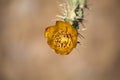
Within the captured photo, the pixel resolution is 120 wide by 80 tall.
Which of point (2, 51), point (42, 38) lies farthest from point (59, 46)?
point (2, 51)

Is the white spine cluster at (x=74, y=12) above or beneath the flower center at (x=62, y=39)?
above

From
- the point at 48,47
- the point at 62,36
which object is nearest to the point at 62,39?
the point at 62,36

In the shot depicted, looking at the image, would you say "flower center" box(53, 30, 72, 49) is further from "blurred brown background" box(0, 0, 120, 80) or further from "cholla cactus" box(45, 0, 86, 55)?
"blurred brown background" box(0, 0, 120, 80)

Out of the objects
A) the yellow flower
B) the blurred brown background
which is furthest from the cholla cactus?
the blurred brown background

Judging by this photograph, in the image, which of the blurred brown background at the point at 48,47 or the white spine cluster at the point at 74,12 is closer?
the white spine cluster at the point at 74,12

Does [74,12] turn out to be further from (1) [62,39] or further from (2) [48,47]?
(2) [48,47]

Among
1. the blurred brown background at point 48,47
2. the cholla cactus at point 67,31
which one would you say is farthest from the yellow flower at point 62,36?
the blurred brown background at point 48,47

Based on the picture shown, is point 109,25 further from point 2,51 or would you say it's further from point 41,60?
point 2,51

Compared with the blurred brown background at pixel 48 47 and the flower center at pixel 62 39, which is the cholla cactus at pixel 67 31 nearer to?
the flower center at pixel 62 39
